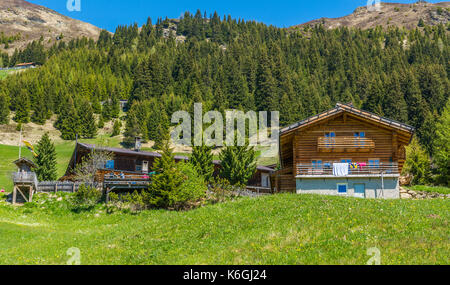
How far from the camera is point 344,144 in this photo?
3953 cm

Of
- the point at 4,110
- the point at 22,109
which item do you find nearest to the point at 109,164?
the point at 4,110

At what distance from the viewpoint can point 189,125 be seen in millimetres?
117688

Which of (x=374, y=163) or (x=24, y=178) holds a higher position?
(x=374, y=163)

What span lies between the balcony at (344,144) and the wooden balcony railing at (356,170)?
1778 millimetres

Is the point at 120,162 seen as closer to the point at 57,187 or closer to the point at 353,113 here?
the point at 57,187

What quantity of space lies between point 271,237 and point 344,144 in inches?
921

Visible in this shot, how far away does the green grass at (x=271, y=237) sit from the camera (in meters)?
16.0

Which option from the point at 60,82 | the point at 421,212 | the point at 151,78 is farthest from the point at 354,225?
the point at 60,82

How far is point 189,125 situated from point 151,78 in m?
43.2

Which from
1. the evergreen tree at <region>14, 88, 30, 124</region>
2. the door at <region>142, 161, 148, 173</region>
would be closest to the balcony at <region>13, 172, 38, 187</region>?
the door at <region>142, 161, 148, 173</region>

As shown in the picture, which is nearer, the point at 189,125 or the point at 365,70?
the point at 189,125
